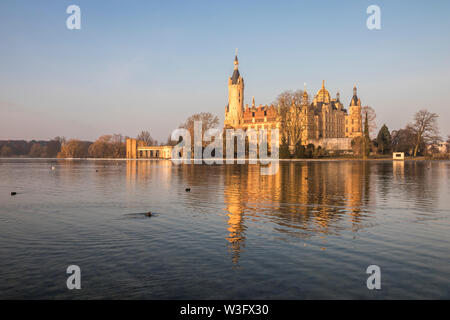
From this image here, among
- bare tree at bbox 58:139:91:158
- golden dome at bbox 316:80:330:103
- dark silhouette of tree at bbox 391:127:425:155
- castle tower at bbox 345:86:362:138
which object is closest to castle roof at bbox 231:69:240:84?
golden dome at bbox 316:80:330:103

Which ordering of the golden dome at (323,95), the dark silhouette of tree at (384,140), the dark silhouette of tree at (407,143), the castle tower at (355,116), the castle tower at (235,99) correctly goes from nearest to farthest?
the dark silhouette of tree at (407,143), the dark silhouette of tree at (384,140), the castle tower at (355,116), the golden dome at (323,95), the castle tower at (235,99)

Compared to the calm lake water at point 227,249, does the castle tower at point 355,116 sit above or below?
above

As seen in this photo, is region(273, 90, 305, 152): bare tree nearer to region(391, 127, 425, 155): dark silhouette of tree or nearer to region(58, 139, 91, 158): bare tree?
region(391, 127, 425, 155): dark silhouette of tree

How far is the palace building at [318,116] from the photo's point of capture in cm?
12081

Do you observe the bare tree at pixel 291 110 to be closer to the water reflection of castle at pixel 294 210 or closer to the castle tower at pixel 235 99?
the water reflection of castle at pixel 294 210

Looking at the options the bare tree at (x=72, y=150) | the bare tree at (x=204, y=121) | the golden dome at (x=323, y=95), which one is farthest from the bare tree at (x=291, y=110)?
the bare tree at (x=72, y=150)

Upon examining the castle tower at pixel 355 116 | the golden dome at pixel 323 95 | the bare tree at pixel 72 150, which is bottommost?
the bare tree at pixel 72 150

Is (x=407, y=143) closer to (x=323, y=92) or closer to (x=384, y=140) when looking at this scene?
(x=384, y=140)

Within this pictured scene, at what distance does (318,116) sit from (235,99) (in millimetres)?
42978

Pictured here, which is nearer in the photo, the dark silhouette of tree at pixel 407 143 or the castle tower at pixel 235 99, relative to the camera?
the dark silhouette of tree at pixel 407 143

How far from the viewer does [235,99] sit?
165125mm
